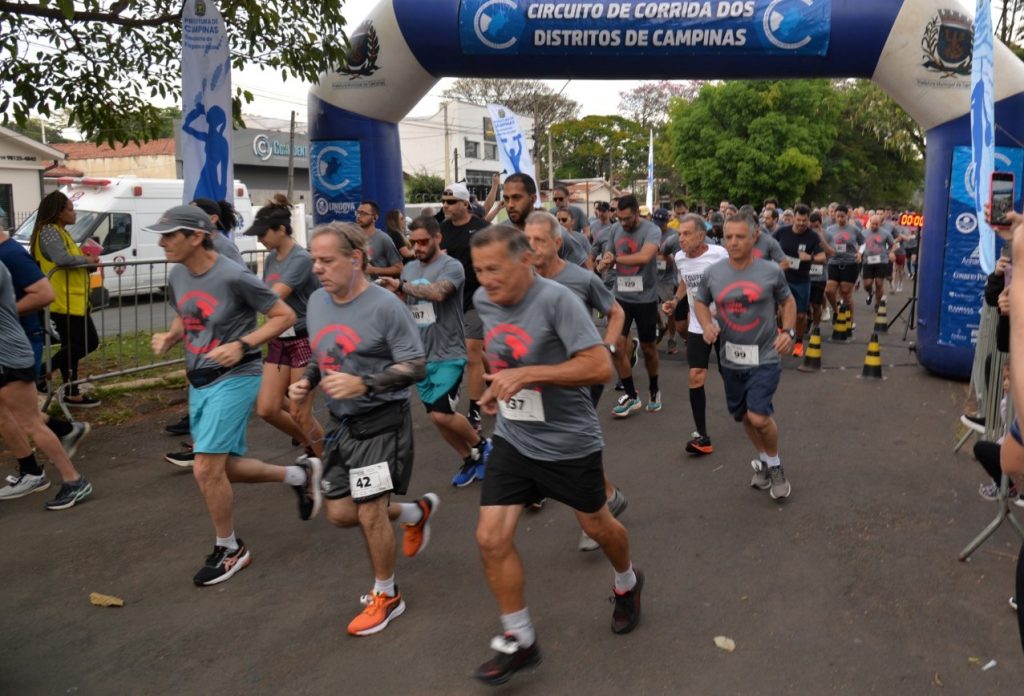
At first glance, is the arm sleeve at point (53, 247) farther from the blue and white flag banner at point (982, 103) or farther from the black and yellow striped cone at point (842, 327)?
the black and yellow striped cone at point (842, 327)

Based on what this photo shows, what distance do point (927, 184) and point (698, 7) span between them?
2991mm

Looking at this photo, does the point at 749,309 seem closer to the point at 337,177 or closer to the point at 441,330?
the point at 441,330

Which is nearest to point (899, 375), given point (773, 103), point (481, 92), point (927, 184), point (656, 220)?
point (927, 184)

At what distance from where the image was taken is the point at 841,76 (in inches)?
343

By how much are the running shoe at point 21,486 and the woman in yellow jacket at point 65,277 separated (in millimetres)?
2105

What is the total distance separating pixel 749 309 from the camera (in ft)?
17.6

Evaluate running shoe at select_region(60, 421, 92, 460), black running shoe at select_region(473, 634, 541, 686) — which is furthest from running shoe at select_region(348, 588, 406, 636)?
running shoe at select_region(60, 421, 92, 460)

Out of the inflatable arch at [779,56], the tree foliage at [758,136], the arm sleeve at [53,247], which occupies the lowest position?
the arm sleeve at [53,247]

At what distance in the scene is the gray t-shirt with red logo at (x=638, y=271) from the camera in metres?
7.94

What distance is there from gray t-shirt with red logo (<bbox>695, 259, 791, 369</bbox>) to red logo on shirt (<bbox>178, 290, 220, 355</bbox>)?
3.11 m

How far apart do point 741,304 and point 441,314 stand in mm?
1980

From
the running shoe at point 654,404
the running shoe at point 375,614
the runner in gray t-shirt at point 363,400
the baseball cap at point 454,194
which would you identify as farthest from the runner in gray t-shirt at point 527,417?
the running shoe at point 654,404

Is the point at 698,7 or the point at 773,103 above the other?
the point at 773,103

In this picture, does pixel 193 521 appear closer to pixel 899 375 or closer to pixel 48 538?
A: pixel 48 538
